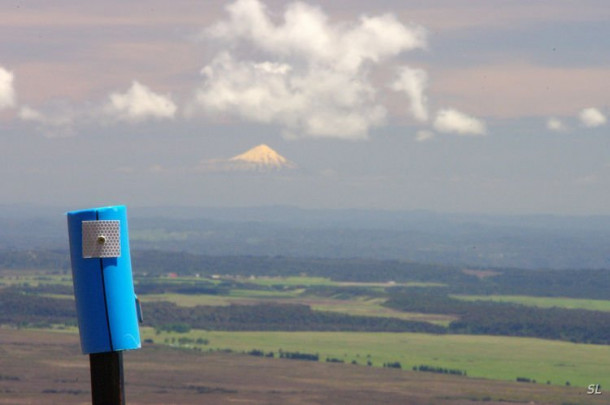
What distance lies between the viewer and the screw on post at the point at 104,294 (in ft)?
30.6

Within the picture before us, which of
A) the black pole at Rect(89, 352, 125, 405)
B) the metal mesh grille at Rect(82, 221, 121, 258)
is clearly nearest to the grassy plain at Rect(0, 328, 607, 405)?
the black pole at Rect(89, 352, 125, 405)

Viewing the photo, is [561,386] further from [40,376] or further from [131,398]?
[40,376]

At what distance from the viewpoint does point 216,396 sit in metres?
180

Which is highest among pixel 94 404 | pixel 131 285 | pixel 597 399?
pixel 131 285

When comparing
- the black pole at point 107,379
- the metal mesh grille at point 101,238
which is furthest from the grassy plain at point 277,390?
the metal mesh grille at point 101,238

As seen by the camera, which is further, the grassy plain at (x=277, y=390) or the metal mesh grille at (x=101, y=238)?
the grassy plain at (x=277, y=390)

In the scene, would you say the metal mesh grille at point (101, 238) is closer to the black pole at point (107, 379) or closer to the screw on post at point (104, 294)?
the screw on post at point (104, 294)

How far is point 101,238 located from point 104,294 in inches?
17.1

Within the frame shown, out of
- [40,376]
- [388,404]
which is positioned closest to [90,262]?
[388,404]

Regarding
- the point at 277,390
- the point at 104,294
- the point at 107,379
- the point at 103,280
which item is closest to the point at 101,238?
the point at 103,280

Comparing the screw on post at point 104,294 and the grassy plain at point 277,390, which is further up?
the screw on post at point 104,294

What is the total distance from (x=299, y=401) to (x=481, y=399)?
83.3 ft

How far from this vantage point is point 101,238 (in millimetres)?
9258

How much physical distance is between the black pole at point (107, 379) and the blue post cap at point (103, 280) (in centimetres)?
9
